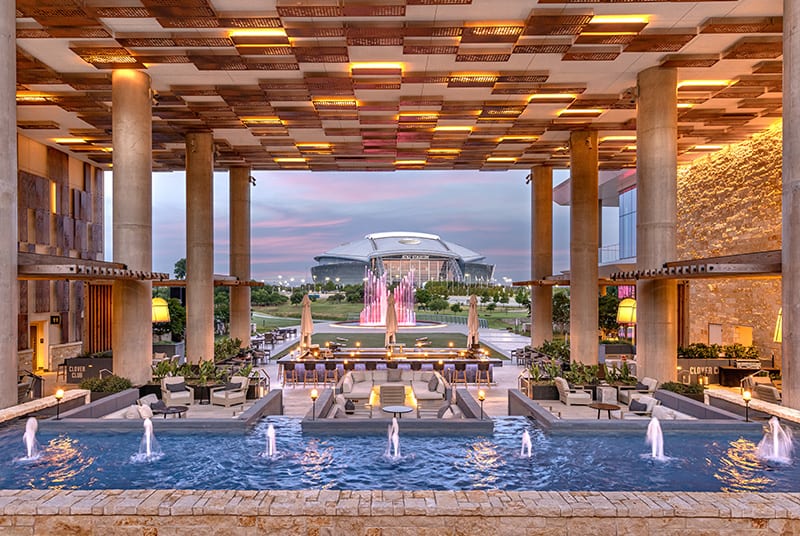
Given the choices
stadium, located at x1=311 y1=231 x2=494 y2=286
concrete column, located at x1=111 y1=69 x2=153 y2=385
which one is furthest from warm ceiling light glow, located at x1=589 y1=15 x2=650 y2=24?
stadium, located at x1=311 y1=231 x2=494 y2=286

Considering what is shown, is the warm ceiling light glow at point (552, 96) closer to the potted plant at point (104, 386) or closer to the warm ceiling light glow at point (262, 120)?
the warm ceiling light glow at point (262, 120)

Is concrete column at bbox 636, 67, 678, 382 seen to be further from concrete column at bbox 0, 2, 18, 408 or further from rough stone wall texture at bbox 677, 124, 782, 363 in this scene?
concrete column at bbox 0, 2, 18, 408

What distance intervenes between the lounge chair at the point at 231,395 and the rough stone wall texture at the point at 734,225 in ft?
51.6

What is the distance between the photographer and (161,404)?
1053 cm

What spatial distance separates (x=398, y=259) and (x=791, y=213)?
7820 centimetres

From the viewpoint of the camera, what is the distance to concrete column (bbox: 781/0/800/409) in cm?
874

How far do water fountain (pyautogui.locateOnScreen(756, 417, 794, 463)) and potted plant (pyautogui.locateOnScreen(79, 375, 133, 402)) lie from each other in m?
11.7

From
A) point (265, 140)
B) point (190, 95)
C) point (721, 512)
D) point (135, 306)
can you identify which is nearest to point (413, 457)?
point (721, 512)

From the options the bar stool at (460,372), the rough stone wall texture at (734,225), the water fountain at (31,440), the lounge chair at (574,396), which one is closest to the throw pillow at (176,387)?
the water fountain at (31,440)

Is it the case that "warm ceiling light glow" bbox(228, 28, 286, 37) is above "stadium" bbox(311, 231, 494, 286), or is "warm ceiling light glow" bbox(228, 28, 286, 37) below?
above

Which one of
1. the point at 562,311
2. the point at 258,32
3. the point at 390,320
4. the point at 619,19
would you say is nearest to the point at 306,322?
the point at 390,320

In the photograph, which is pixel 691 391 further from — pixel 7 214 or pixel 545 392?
pixel 7 214

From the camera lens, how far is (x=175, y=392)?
40.0 ft

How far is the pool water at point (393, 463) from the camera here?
6.71 metres
